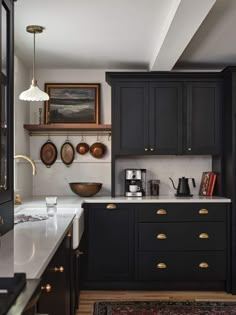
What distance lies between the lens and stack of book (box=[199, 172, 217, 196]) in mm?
4953

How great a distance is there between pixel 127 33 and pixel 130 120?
44.9 inches

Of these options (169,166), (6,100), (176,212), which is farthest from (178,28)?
(169,166)

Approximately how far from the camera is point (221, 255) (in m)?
4.61

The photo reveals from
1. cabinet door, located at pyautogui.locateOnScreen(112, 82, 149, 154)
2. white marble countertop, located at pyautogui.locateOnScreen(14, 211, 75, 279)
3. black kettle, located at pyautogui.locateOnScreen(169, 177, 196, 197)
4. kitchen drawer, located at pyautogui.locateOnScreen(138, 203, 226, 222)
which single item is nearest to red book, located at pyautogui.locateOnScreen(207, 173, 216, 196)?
black kettle, located at pyautogui.locateOnScreen(169, 177, 196, 197)

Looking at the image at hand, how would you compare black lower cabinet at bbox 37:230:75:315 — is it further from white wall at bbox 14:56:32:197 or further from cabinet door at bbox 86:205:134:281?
white wall at bbox 14:56:32:197

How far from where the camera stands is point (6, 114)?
2652mm

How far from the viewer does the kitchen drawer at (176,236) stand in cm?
457

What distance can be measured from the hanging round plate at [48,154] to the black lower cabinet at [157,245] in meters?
0.87

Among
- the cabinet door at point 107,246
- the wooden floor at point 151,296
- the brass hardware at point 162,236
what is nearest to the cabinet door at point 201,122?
the brass hardware at point 162,236

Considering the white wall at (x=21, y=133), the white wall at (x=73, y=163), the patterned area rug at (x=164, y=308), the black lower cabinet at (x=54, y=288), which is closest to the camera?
the black lower cabinet at (x=54, y=288)

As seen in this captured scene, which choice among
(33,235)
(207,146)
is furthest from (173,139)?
(33,235)

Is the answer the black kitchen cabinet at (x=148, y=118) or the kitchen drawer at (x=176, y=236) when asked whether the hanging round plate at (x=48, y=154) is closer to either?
the black kitchen cabinet at (x=148, y=118)

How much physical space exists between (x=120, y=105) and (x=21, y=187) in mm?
1349

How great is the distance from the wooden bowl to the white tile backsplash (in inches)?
17.8
